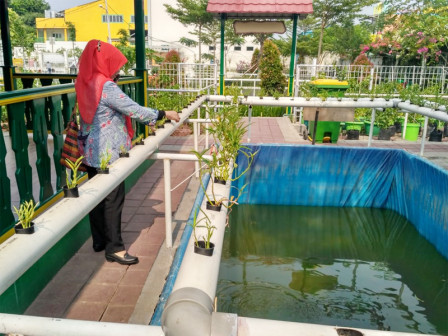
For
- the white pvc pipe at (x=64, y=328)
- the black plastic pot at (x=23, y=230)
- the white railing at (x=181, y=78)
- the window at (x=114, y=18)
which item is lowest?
the white pvc pipe at (x=64, y=328)

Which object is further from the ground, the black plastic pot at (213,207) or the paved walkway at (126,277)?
the black plastic pot at (213,207)

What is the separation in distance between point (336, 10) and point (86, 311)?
30504mm

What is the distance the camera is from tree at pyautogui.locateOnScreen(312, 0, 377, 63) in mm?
28609

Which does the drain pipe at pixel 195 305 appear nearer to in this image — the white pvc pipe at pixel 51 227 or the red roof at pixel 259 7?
the white pvc pipe at pixel 51 227

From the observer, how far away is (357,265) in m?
4.32

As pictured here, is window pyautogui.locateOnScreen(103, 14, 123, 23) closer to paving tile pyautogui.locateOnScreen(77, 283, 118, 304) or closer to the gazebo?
the gazebo

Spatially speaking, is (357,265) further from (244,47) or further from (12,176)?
(244,47)

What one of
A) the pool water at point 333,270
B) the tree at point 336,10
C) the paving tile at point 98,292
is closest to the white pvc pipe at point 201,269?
the paving tile at point 98,292

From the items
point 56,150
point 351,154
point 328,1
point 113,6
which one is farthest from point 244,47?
point 56,150

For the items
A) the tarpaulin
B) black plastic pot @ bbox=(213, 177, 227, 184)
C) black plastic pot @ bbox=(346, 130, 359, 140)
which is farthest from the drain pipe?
black plastic pot @ bbox=(346, 130, 359, 140)

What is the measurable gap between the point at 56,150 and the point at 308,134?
6714 mm

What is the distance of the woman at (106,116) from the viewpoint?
279 cm

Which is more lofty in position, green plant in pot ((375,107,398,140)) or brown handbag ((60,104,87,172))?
brown handbag ((60,104,87,172))

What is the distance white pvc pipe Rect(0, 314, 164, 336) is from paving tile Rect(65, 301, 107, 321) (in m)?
1.70
